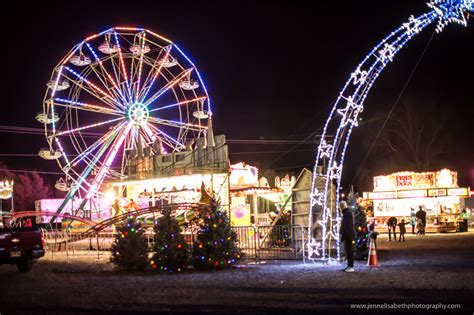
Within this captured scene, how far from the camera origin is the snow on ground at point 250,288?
852 centimetres

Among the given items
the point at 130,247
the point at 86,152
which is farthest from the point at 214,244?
the point at 86,152

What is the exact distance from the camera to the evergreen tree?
1459cm

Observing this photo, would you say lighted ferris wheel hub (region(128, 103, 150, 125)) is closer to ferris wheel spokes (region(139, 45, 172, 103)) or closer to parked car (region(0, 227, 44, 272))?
ferris wheel spokes (region(139, 45, 172, 103))

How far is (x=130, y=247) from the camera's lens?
1508 centimetres

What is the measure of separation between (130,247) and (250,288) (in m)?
5.61

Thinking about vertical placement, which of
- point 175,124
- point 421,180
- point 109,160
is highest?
point 175,124

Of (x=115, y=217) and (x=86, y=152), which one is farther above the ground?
(x=86, y=152)

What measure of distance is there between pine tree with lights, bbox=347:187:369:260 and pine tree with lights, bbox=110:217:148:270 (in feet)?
19.0

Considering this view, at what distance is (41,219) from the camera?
52.7 metres

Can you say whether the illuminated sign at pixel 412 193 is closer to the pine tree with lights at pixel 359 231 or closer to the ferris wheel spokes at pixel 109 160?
the ferris wheel spokes at pixel 109 160

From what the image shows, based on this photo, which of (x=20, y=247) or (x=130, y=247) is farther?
(x=20, y=247)

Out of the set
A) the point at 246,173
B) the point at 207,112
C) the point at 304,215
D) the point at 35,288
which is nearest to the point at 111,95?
the point at 207,112

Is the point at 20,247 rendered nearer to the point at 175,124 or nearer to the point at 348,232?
the point at 348,232

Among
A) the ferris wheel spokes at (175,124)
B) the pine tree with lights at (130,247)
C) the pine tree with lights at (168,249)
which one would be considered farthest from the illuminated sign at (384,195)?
the pine tree with lights at (130,247)
